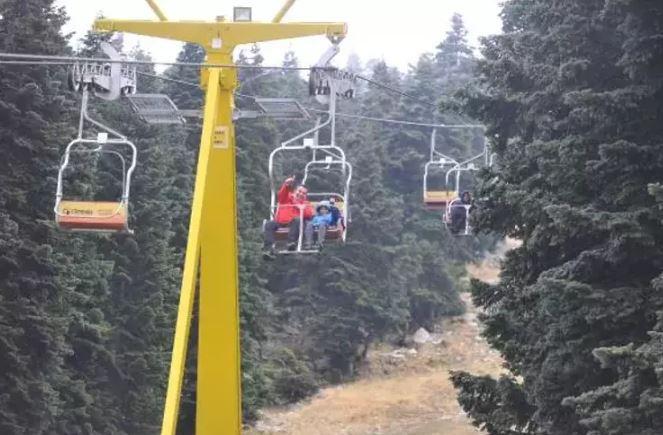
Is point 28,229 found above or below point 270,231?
below

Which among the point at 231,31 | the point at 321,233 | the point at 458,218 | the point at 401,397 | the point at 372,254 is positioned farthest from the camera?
the point at 372,254

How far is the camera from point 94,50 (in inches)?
902

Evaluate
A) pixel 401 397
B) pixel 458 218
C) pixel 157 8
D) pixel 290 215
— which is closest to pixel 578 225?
pixel 157 8

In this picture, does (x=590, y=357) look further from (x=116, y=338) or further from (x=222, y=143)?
(x=116, y=338)

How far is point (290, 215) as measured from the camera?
15.0m

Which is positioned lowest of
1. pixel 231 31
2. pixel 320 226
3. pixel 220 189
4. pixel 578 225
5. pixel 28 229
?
pixel 28 229

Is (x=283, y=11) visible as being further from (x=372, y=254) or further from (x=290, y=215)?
(x=372, y=254)

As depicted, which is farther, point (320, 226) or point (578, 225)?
point (320, 226)

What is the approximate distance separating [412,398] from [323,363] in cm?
401

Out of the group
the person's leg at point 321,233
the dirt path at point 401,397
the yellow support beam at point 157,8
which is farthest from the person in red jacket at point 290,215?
the dirt path at point 401,397

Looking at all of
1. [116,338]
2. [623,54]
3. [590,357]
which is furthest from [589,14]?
[116,338]

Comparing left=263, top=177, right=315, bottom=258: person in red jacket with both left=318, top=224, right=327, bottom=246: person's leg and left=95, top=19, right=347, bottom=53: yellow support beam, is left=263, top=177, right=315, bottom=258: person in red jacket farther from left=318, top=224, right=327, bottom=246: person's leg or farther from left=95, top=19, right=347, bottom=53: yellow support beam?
left=95, top=19, right=347, bottom=53: yellow support beam

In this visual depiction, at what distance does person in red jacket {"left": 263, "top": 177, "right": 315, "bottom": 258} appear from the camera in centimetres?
1448

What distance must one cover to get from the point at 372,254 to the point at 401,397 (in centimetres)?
615
